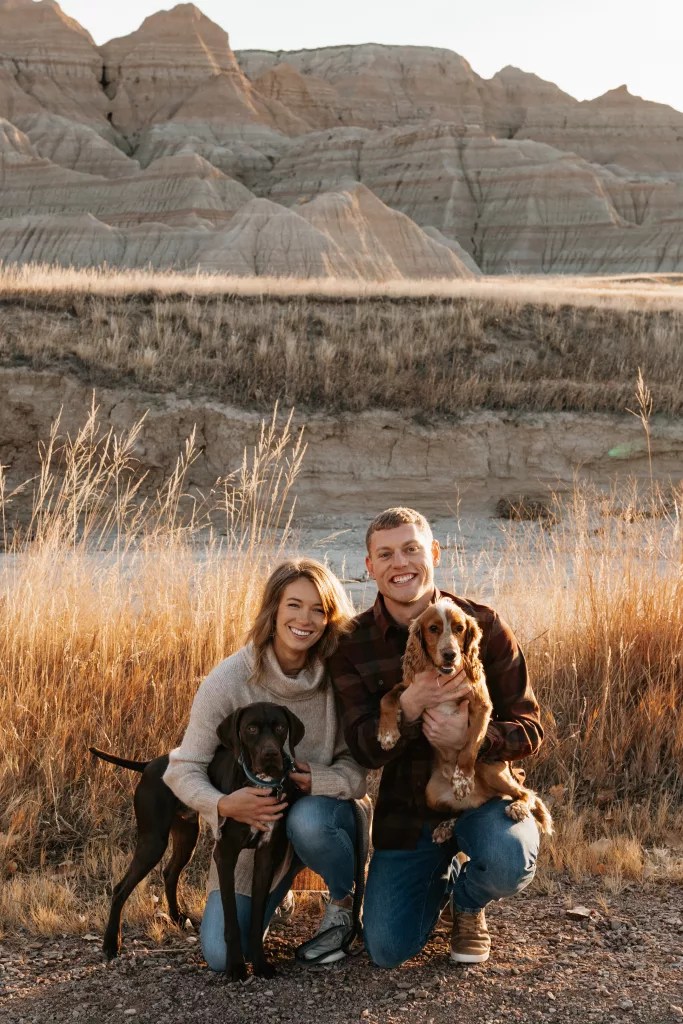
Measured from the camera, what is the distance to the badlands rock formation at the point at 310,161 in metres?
45.8

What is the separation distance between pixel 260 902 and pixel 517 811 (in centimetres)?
94

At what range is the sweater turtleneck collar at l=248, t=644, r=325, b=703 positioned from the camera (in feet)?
12.7

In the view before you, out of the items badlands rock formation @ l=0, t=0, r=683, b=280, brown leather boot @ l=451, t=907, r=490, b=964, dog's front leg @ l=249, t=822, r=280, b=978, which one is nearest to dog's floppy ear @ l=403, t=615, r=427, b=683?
dog's front leg @ l=249, t=822, r=280, b=978

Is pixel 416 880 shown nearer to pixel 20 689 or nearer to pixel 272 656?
pixel 272 656

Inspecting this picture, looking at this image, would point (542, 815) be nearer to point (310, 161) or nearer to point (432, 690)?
point (432, 690)

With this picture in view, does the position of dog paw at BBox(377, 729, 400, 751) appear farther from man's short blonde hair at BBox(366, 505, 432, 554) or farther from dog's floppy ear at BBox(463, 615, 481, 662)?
man's short blonde hair at BBox(366, 505, 432, 554)

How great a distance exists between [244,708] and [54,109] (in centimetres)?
8872

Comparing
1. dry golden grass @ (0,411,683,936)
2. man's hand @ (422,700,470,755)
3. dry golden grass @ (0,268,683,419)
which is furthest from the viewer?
dry golden grass @ (0,268,683,419)

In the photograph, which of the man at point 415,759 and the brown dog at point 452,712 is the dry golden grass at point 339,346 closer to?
the man at point 415,759

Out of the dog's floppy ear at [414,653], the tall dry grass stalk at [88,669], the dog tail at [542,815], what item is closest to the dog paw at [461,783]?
the dog's floppy ear at [414,653]

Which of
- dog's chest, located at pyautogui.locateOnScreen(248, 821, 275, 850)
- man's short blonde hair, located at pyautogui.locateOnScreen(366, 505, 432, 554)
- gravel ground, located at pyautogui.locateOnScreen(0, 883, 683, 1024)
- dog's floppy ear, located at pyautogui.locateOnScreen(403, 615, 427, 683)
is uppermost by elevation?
man's short blonde hair, located at pyautogui.locateOnScreen(366, 505, 432, 554)

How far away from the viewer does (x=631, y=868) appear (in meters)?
4.59

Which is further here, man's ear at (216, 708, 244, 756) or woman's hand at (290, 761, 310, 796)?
woman's hand at (290, 761, 310, 796)

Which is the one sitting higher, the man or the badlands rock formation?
the badlands rock formation
